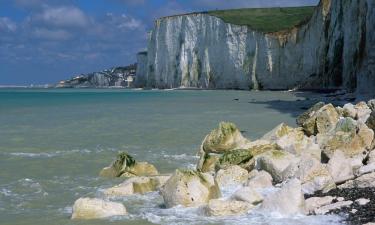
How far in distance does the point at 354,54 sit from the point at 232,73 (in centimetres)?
3417

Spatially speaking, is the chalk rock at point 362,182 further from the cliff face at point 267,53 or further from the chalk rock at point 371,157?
the cliff face at point 267,53

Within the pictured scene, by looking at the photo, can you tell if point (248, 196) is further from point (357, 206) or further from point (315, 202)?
point (357, 206)

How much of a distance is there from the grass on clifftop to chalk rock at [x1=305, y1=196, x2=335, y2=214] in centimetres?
5571

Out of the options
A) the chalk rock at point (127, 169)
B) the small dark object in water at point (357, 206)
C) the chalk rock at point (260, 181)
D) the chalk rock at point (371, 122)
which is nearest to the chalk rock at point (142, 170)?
the chalk rock at point (127, 169)

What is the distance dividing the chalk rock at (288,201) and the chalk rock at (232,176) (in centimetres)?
189

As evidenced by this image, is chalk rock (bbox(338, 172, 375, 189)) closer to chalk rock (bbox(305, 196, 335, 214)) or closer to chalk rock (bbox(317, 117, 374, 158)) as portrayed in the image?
chalk rock (bbox(305, 196, 335, 214))

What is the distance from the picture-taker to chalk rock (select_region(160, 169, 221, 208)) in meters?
7.48

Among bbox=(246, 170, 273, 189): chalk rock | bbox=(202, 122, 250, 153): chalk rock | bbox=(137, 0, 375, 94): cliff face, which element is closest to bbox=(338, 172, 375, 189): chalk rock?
bbox=(246, 170, 273, 189): chalk rock

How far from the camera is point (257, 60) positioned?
63531mm

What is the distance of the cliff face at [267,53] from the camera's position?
34.1m

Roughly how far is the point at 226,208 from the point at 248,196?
1.47 feet

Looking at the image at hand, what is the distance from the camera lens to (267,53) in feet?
204

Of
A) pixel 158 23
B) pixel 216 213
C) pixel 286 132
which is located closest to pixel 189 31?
pixel 158 23

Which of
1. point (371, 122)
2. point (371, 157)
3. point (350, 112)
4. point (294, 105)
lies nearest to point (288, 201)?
point (371, 157)
